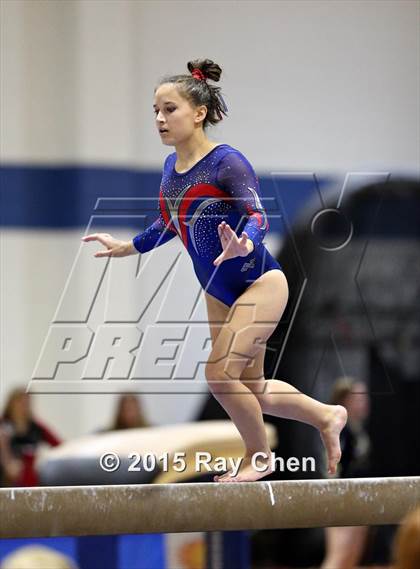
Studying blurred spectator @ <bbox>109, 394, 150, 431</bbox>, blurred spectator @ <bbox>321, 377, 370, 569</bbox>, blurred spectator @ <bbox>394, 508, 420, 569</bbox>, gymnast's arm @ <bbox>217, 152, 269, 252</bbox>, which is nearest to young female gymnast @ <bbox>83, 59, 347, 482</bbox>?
gymnast's arm @ <bbox>217, 152, 269, 252</bbox>

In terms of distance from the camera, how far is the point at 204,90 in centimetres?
208

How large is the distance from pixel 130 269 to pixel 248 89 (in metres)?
0.55

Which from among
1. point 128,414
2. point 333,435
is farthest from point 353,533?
point 333,435

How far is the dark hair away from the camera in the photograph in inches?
81.4

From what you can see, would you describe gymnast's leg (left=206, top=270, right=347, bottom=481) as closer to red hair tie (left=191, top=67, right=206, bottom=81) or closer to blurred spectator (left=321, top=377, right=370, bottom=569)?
red hair tie (left=191, top=67, right=206, bottom=81)

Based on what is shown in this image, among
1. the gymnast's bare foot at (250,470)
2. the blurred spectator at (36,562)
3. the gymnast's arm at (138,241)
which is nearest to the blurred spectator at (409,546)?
the gymnast's bare foot at (250,470)

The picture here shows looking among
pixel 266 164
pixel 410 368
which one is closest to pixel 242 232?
pixel 266 164

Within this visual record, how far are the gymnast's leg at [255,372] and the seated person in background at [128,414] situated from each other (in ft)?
4.81

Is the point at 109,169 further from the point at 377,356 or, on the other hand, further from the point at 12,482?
the point at 377,356

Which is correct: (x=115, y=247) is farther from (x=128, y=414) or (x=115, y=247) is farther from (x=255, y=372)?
(x=128, y=414)

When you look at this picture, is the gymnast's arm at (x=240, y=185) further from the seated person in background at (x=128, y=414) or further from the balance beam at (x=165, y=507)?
the seated person in background at (x=128, y=414)

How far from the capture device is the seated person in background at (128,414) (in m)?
3.73

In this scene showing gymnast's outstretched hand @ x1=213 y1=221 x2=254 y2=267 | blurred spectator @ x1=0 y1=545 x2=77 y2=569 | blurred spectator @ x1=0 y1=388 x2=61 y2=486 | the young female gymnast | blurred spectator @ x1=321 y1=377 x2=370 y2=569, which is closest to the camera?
gymnast's outstretched hand @ x1=213 y1=221 x2=254 y2=267

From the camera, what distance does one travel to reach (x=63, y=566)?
2.64m
